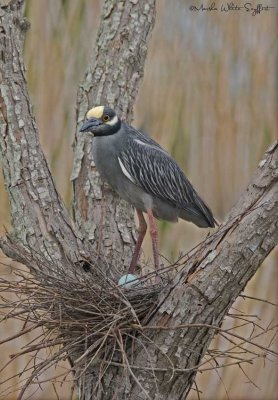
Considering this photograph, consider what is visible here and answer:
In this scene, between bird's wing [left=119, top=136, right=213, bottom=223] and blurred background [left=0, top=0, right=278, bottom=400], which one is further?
blurred background [left=0, top=0, right=278, bottom=400]

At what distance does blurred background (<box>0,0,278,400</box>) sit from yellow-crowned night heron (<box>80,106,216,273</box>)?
355 mm

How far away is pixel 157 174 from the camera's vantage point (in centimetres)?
227

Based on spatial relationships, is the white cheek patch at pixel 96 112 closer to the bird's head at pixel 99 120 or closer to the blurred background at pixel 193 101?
the bird's head at pixel 99 120

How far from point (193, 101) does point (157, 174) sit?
0.55 metres

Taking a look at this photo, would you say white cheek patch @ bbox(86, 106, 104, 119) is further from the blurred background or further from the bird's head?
the blurred background

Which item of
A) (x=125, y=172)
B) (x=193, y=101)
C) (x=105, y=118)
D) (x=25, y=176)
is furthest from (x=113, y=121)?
(x=193, y=101)

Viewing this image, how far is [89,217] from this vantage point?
7.22ft

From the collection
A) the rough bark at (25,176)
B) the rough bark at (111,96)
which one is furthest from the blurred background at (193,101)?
the rough bark at (25,176)

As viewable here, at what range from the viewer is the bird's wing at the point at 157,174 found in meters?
2.24

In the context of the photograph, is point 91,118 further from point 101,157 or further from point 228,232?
point 228,232

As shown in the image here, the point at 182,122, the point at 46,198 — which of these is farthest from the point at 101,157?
the point at 182,122

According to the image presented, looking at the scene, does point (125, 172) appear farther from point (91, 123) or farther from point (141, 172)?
point (91, 123)

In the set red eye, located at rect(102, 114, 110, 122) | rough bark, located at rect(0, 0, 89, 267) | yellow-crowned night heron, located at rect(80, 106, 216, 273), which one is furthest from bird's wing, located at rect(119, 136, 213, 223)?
rough bark, located at rect(0, 0, 89, 267)

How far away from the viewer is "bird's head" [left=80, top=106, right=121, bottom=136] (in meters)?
2.13
